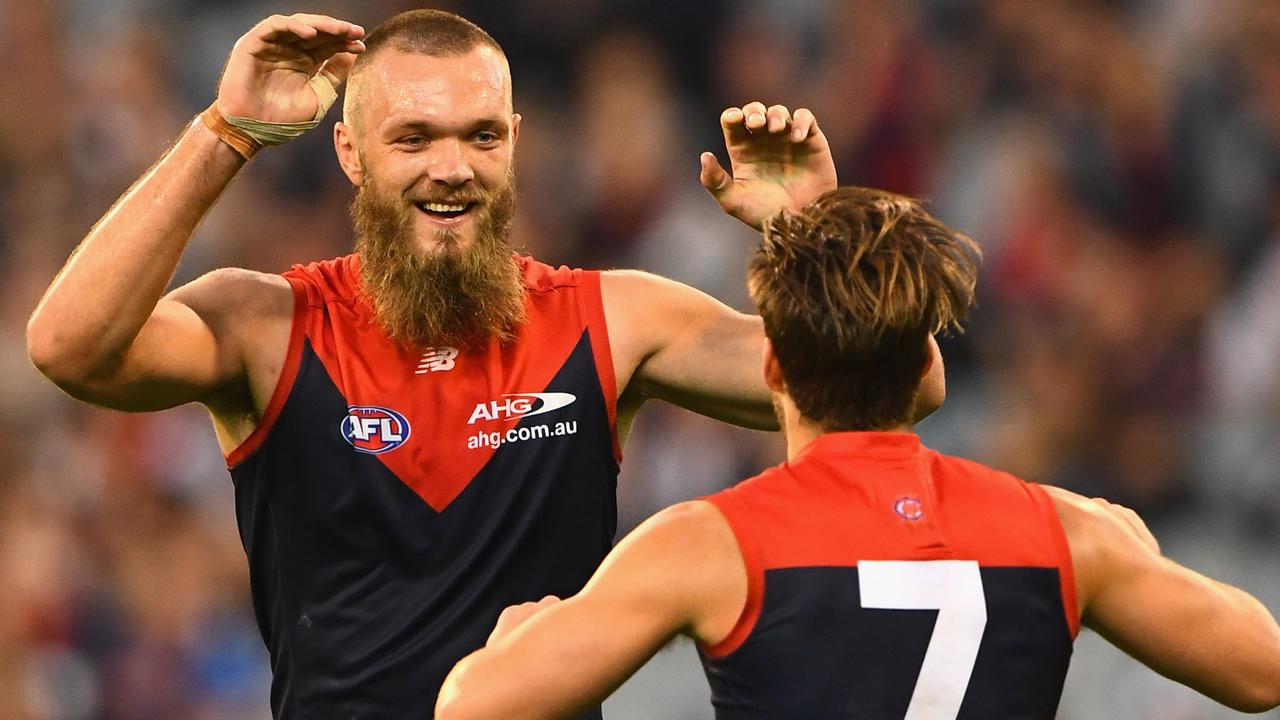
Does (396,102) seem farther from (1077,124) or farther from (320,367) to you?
(1077,124)

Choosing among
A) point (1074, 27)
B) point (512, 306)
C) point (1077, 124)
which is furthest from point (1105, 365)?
point (512, 306)

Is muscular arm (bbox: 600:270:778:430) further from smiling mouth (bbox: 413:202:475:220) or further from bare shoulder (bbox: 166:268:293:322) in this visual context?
bare shoulder (bbox: 166:268:293:322)

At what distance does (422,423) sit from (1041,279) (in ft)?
18.5

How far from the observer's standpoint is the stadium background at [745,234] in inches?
341

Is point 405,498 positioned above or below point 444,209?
below

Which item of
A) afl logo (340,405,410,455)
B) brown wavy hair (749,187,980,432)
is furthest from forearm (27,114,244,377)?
brown wavy hair (749,187,980,432)

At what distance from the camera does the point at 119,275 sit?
386 cm

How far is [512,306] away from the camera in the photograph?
4.37 m

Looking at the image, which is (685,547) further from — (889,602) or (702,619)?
(889,602)

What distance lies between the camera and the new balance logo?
429 centimetres

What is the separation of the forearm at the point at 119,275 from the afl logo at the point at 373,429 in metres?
0.52

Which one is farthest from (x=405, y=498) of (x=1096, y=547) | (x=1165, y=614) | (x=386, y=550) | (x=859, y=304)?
(x=1165, y=614)

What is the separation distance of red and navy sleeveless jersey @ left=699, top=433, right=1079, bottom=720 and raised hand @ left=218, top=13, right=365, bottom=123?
1.51 metres

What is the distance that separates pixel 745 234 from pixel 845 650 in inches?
260
